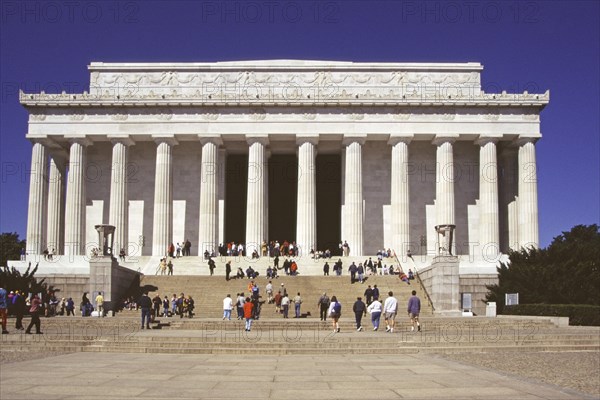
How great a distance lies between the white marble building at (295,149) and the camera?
6756cm

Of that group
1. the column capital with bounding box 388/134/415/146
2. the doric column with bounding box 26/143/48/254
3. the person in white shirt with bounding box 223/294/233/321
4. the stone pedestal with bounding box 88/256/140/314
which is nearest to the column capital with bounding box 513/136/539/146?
the column capital with bounding box 388/134/415/146

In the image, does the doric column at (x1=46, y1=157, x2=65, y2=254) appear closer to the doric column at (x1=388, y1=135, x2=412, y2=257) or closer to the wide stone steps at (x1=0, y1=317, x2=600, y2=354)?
the doric column at (x1=388, y1=135, x2=412, y2=257)

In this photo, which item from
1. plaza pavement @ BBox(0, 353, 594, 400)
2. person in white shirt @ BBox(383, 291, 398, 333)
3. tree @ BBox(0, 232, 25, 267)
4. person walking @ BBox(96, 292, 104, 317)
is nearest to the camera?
plaza pavement @ BBox(0, 353, 594, 400)

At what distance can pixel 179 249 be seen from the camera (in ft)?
216

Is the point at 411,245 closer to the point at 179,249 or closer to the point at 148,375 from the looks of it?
the point at 179,249

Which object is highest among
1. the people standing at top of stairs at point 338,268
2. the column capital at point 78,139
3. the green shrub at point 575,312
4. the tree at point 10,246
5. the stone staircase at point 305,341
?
the column capital at point 78,139

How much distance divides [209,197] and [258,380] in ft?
166

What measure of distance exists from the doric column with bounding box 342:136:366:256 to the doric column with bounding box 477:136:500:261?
427 inches

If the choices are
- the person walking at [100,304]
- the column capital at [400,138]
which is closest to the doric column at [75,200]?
the person walking at [100,304]

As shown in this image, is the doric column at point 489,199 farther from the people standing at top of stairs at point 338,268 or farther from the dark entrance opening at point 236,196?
the dark entrance opening at point 236,196

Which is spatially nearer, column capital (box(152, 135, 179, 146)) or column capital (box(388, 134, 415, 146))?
column capital (box(388, 134, 415, 146))

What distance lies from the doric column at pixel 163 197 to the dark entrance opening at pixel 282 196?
1093cm

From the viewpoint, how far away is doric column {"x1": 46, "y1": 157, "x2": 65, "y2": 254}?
224 ft

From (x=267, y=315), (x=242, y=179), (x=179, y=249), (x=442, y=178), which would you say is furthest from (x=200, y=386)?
(x=242, y=179)
